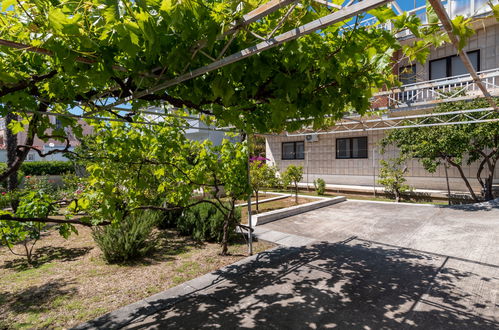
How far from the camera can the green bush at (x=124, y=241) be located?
5387mm

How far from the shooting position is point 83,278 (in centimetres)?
472

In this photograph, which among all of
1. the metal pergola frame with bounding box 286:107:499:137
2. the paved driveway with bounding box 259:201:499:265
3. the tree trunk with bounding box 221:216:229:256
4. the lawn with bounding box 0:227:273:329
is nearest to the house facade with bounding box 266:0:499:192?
the metal pergola frame with bounding box 286:107:499:137

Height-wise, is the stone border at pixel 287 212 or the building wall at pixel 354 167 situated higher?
the building wall at pixel 354 167

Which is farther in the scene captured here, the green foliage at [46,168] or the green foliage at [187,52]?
the green foliage at [46,168]

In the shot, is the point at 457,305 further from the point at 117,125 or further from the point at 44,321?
the point at 117,125

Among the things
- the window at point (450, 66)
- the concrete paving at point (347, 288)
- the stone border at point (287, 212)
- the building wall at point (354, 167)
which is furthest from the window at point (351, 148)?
the concrete paving at point (347, 288)

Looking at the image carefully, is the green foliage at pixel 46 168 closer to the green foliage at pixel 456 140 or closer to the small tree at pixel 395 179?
the small tree at pixel 395 179

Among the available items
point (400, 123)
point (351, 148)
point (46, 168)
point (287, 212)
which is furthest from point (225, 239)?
point (46, 168)

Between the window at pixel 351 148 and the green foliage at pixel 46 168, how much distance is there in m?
17.7

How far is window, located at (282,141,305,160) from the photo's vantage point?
60.1ft

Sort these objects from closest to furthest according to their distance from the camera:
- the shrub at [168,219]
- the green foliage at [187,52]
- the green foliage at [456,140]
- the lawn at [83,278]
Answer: the green foliage at [187,52] → the lawn at [83,278] → the shrub at [168,219] → the green foliage at [456,140]

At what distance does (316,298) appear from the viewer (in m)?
3.93

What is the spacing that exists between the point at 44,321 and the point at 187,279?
1.98 meters

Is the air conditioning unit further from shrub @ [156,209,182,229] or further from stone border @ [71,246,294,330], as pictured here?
stone border @ [71,246,294,330]
